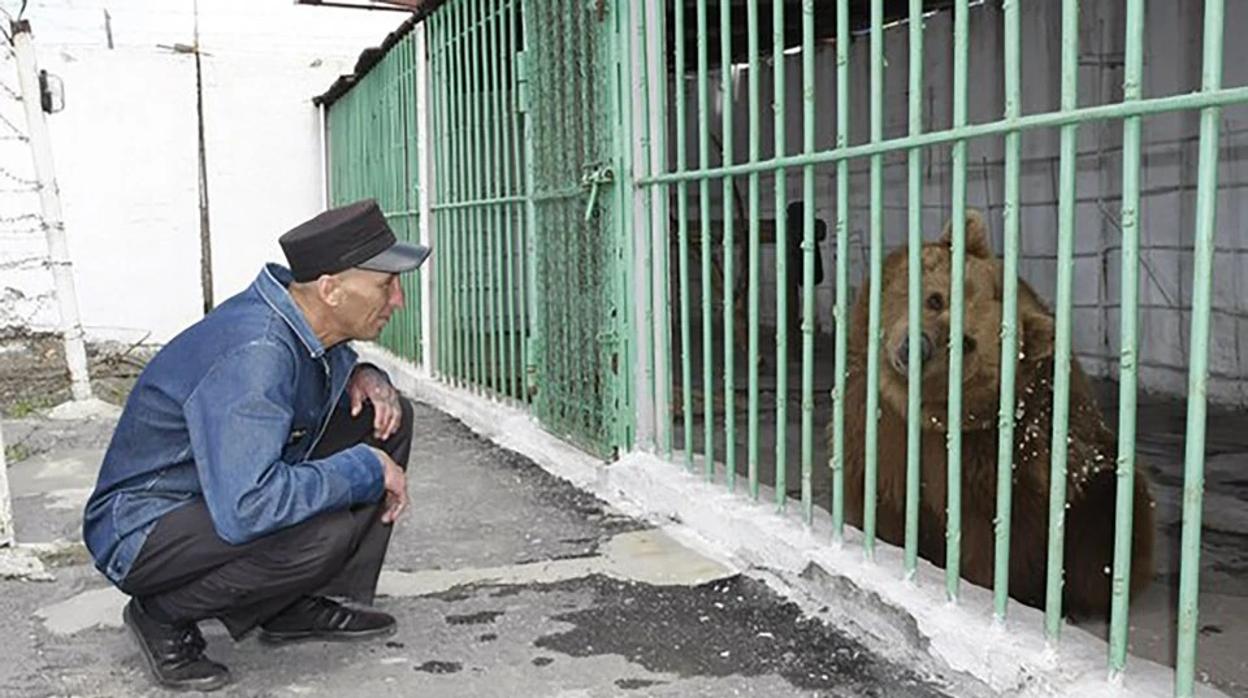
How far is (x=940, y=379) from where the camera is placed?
149 inches

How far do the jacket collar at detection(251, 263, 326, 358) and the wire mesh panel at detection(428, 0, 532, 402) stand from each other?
3197mm

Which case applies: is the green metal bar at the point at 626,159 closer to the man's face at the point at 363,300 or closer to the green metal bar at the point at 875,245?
the green metal bar at the point at 875,245

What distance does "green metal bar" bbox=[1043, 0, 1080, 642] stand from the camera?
2711mm

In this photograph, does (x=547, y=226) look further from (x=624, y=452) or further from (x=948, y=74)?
(x=948, y=74)

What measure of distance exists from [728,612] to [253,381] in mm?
1605

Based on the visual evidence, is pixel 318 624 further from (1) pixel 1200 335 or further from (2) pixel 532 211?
(2) pixel 532 211

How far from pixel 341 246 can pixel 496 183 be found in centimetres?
373

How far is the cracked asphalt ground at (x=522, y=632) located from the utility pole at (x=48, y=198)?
10.2 feet

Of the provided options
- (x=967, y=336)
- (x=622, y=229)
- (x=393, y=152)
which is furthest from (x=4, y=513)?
(x=393, y=152)

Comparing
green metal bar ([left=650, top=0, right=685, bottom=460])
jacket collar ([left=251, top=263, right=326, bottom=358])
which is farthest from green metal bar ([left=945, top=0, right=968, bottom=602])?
green metal bar ([left=650, top=0, right=685, bottom=460])

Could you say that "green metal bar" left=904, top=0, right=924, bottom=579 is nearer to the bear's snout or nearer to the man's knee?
the bear's snout

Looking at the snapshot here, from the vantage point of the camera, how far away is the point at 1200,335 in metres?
2.41

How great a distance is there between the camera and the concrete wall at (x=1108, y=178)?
319 inches

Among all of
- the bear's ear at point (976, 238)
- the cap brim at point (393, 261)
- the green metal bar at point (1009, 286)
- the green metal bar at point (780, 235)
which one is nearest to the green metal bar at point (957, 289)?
the green metal bar at point (1009, 286)
